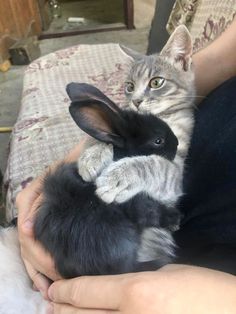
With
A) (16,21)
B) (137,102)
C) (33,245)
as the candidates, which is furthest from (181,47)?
(16,21)

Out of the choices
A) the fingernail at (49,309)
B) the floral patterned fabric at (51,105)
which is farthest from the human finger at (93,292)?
the floral patterned fabric at (51,105)

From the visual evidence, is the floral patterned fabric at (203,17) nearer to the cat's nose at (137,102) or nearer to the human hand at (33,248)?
the cat's nose at (137,102)

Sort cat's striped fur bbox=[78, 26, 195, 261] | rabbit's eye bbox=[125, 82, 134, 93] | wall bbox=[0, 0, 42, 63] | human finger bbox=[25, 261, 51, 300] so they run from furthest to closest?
wall bbox=[0, 0, 42, 63], rabbit's eye bbox=[125, 82, 134, 93], human finger bbox=[25, 261, 51, 300], cat's striped fur bbox=[78, 26, 195, 261]

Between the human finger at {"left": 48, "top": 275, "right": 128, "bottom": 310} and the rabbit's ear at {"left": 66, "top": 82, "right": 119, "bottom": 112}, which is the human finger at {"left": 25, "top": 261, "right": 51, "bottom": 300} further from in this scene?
the rabbit's ear at {"left": 66, "top": 82, "right": 119, "bottom": 112}

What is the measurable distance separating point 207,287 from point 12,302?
418 millimetres

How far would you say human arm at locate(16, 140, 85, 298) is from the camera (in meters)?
0.72

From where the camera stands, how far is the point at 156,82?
1.15 metres

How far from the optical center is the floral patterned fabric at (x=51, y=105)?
1.25 metres

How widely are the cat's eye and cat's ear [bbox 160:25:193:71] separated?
79 millimetres

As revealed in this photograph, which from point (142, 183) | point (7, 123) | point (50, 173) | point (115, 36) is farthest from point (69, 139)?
point (115, 36)

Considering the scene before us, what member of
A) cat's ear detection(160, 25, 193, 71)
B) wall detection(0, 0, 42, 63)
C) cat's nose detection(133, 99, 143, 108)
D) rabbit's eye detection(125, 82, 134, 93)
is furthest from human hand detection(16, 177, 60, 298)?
wall detection(0, 0, 42, 63)

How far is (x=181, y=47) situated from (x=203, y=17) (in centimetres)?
46

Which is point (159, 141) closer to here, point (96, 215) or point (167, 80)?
point (96, 215)

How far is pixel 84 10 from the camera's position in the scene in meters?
3.90
